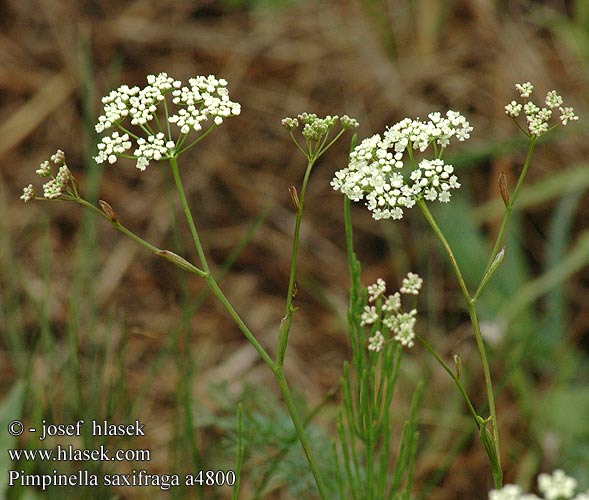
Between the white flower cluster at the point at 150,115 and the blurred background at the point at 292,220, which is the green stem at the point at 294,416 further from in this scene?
the blurred background at the point at 292,220

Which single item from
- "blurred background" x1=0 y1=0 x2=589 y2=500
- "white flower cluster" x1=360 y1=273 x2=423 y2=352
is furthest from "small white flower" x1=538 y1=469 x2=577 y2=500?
"blurred background" x1=0 y1=0 x2=589 y2=500

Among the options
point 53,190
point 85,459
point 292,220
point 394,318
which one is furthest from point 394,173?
point 292,220

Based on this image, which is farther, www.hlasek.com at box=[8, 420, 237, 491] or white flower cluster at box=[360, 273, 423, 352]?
www.hlasek.com at box=[8, 420, 237, 491]

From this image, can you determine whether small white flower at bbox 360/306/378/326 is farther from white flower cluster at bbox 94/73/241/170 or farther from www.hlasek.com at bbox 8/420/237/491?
www.hlasek.com at bbox 8/420/237/491

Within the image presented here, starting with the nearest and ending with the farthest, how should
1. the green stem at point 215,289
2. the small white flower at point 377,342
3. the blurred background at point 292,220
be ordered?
the green stem at point 215,289 → the small white flower at point 377,342 → the blurred background at point 292,220

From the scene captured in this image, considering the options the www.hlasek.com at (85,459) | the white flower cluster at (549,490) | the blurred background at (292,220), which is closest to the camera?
the white flower cluster at (549,490)

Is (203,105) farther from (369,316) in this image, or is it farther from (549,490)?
(549,490)

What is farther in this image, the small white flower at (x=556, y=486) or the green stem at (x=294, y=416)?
the green stem at (x=294, y=416)

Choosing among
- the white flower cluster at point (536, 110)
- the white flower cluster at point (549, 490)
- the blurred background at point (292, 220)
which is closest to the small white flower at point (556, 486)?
the white flower cluster at point (549, 490)

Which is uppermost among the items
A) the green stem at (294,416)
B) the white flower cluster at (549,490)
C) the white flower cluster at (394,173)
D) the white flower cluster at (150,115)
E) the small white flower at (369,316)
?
the white flower cluster at (150,115)

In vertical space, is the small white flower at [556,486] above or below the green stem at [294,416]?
below
